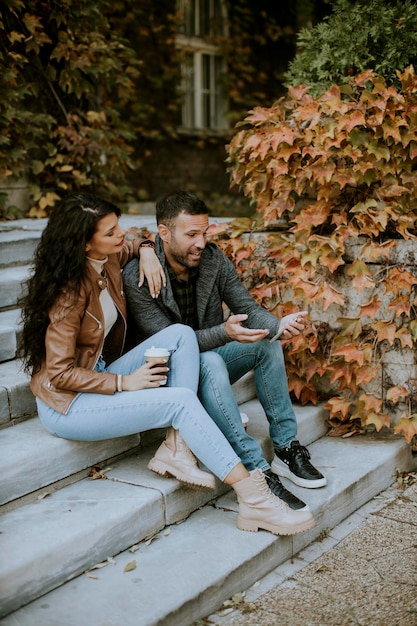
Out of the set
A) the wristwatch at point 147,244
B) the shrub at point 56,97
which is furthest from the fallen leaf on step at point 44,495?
the shrub at point 56,97

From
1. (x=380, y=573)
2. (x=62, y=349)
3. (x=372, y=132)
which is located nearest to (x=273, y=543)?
(x=380, y=573)

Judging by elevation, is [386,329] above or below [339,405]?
above

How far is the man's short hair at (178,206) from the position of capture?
10.6ft

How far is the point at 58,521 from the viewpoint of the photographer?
2572mm

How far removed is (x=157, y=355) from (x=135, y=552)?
764 millimetres

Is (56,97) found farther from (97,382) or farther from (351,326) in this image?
(97,382)

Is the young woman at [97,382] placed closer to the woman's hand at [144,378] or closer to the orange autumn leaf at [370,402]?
the woman's hand at [144,378]

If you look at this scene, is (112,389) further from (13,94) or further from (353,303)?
(13,94)

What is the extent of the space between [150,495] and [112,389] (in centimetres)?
45

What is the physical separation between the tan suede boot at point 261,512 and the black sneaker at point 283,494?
0.35 feet

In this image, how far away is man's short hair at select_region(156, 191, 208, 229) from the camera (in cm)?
322

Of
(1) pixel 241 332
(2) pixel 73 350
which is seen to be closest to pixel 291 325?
(1) pixel 241 332

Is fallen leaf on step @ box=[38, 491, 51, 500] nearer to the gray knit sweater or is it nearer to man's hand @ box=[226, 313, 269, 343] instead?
the gray knit sweater

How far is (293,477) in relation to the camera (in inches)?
129
